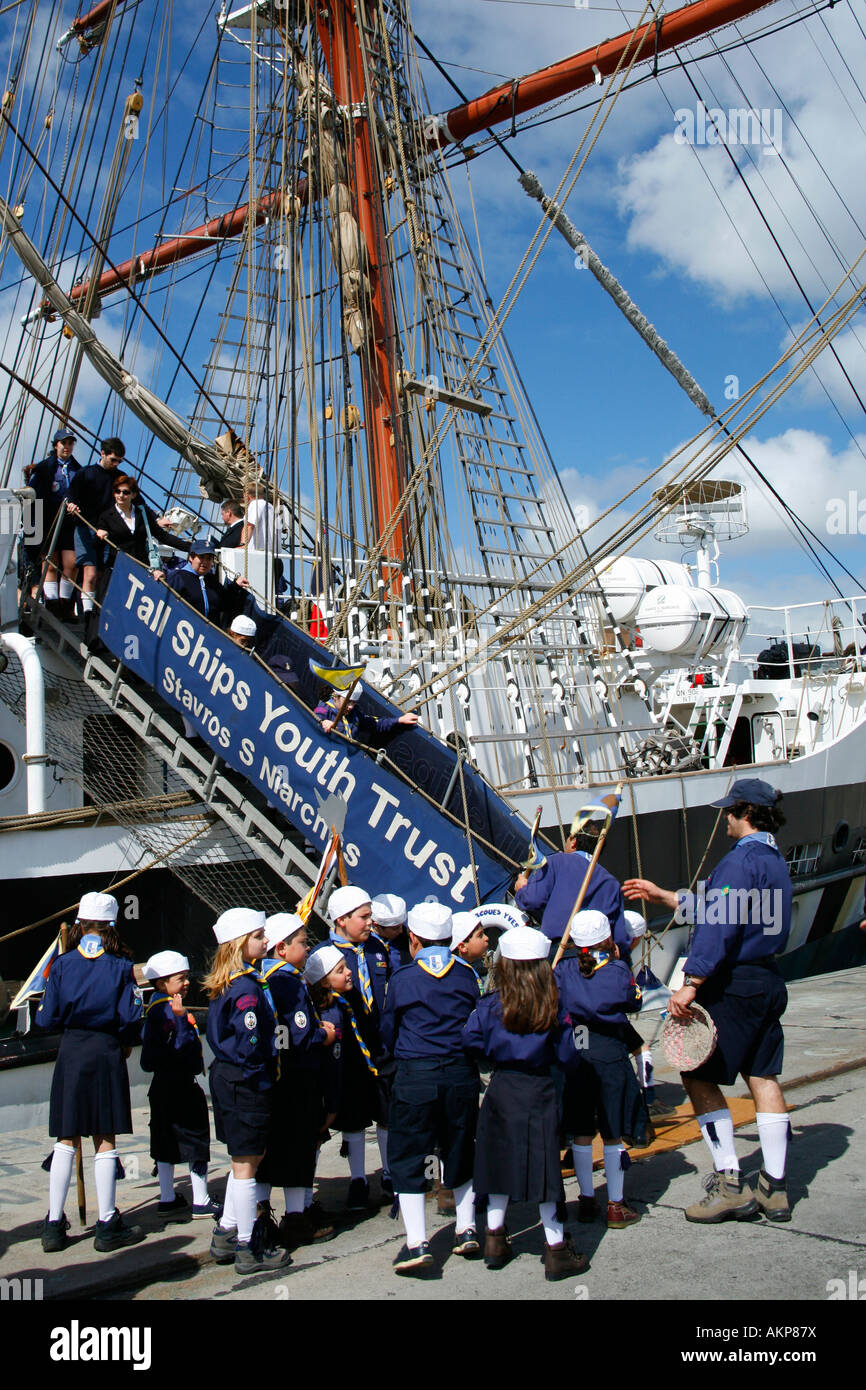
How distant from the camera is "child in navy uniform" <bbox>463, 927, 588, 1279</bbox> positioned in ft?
13.0

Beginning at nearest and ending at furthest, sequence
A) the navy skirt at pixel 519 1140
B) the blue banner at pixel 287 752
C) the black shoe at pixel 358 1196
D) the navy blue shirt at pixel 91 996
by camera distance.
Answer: the navy skirt at pixel 519 1140
the navy blue shirt at pixel 91 996
the black shoe at pixel 358 1196
the blue banner at pixel 287 752

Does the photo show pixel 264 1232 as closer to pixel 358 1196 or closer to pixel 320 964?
pixel 358 1196

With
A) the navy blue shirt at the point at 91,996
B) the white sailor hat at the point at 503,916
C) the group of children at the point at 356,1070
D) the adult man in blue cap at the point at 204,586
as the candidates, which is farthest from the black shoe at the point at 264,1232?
the adult man in blue cap at the point at 204,586

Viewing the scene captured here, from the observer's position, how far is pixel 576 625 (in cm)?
1395

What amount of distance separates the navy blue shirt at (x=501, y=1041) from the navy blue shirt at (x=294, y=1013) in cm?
71

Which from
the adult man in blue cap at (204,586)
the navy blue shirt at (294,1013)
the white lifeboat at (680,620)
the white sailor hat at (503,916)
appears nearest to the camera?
the navy blue shirt at (294,1013)

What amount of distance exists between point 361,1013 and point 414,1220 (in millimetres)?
1226

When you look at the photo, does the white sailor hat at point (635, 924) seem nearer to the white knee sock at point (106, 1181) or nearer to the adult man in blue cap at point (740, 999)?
the adult man in blue cap at point (740, 999)

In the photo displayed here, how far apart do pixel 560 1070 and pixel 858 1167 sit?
1.52 metres

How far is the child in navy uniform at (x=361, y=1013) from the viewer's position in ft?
16.8

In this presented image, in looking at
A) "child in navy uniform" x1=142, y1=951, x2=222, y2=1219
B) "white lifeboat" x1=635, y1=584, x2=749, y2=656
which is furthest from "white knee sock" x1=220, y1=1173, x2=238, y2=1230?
"white lifeboat" x1=635, y1=584, x2=749, y2=656

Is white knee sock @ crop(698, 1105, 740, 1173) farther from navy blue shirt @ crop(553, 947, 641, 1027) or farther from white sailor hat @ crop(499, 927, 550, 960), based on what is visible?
white sailor hat @ crop(499, 927, 550, 960)

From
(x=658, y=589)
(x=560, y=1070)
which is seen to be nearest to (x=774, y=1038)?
(x=560, y=1070)
